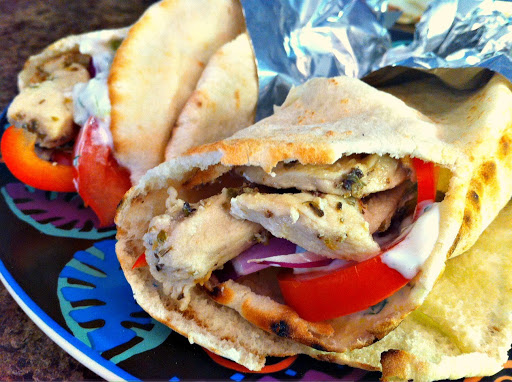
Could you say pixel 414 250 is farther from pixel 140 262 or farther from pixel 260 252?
pixel 140 262

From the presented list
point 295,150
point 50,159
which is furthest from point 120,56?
point 295,150

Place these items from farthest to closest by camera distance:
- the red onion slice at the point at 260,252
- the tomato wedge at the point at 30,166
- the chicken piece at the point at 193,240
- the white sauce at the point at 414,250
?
1. the tomato wedge at the point at 30,166
2. the red onion slice at the point at 260,252
3. the chicken piece at the point at 193,240
4. the white sauce at the point at 414,250

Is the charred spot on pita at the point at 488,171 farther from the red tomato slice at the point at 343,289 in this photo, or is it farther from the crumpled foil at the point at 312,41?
the crumpled foil at the point at 312,41

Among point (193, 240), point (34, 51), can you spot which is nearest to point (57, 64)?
point (193, 240)

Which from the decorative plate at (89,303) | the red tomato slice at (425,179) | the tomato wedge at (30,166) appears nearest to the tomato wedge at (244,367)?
the decorative plate at (89,303)

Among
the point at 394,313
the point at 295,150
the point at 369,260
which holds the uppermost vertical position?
the point at 295,150

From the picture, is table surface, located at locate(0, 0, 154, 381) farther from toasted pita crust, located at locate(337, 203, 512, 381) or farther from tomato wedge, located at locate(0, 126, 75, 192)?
toasted pita crust, located at locate(337, 203, 512, 381)

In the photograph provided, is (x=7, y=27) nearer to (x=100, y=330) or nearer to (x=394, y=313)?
(x=100, y=330)
